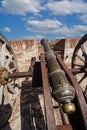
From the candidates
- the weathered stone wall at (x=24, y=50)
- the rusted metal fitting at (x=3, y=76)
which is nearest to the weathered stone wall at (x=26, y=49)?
the weathered stone wall at (x=24, y=50)

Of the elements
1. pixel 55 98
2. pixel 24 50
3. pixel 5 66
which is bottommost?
pixel 55 98

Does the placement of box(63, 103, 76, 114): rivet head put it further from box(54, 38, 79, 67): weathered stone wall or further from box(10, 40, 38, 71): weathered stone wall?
box(54, 38, 79, 67): weathered stone wall

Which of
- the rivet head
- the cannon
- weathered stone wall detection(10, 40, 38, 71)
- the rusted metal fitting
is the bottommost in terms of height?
the rivet head

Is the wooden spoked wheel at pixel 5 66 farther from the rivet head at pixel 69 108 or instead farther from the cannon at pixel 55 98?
the rivet head at pixel 69 108

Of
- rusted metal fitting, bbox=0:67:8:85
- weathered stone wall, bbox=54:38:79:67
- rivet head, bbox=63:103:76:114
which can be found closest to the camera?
rivet head, bbox=63:103:76:114

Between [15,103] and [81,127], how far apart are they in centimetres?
297

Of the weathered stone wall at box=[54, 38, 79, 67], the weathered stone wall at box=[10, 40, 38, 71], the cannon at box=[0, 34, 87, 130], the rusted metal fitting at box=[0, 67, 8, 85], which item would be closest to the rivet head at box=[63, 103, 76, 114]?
the cannon at box=[0, 34, 87, 130]

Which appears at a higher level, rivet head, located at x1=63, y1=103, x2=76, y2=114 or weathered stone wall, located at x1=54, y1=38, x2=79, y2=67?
weathered stone wall, located at x1=54, y1=38, x2=79, y2=67

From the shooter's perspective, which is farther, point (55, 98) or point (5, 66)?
point (5, 66)

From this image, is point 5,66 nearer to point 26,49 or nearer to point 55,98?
point 26,49

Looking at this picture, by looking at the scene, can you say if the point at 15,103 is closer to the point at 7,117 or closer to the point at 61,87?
the point at 7,117

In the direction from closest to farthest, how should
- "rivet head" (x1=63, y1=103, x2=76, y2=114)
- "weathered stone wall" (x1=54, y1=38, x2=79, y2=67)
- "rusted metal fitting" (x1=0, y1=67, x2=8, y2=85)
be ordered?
"rivet head" (x1=63, y1=103, x2=76, y2=114) → "rusted metal fitting" (x1=0, y1=67, x2=8, y2=85) → "weathered stone wall" (x1=54, y1=38, x2=79, y2=67)

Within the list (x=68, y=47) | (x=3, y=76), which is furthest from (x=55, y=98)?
(x=68, y=47)

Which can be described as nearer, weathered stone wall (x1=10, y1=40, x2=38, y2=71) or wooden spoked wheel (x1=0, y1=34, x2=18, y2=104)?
wooden spoked wheel (x1=0, y1=34, x2=18, y2=104)
